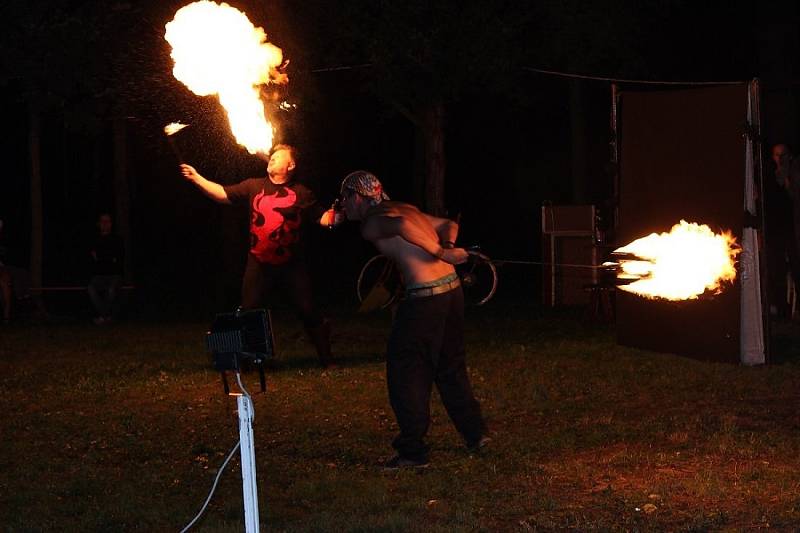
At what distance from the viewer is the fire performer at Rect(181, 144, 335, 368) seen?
12625 millimetres

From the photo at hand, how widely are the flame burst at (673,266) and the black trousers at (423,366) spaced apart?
92.0 inches

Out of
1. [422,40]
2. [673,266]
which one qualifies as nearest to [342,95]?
[422,40]

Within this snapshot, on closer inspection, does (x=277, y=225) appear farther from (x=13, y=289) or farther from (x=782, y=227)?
(x=782, y=227)

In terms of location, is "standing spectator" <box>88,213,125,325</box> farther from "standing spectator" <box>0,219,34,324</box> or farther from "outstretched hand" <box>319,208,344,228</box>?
"outstretched hand" <box>319,208,344,228</box>

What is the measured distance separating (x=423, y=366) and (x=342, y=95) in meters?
23.0

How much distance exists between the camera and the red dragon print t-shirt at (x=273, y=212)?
41.5ft

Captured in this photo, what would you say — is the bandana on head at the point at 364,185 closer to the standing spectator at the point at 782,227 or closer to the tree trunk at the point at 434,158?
the standing spectator at the point at 782,227

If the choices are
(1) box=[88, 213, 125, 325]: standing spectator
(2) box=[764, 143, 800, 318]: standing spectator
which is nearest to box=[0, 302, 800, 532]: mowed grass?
(2) box=[764, 143, 800, 318]: standing spectator

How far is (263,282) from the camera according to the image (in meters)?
12.8

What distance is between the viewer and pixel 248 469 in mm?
6074

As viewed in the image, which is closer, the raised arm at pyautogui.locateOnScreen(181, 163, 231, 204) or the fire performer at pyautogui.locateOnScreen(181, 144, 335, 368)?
the raised arm at pyautogui.locateOnScreen(181, 163, 231, 204)

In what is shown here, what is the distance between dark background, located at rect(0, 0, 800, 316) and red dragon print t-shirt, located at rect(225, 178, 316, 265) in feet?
7.25

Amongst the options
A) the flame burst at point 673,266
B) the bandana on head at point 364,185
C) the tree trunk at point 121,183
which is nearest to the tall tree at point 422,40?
the tree trunk at point 121,183

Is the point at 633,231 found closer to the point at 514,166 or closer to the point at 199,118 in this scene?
the point at 199,118
